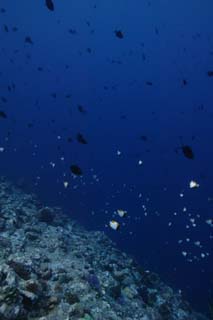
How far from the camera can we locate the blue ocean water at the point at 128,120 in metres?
46.7

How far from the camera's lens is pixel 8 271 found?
27.1ft

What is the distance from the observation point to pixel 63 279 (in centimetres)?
1069

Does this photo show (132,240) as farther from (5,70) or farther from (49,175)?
(5,70)

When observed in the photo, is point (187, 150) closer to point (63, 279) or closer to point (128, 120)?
point (63, 279)

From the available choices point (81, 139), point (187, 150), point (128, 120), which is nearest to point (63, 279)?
point (81, 139)

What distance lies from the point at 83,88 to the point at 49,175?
79.5 meters

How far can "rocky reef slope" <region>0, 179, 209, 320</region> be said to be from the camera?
846 cm

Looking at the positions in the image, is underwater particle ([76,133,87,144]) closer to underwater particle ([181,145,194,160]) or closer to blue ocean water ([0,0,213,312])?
underwater particle ([181,145,194,160])

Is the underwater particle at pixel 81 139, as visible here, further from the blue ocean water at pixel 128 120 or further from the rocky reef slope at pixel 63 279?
the blue ocean water at pixel 128 120

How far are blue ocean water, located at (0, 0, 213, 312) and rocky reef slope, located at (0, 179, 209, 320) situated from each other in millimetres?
14488

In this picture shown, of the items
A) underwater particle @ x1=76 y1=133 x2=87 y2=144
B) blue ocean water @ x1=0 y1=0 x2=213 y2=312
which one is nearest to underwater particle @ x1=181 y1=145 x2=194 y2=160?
underwater particle @ x1=76 y1=133 x2=87 y2=144

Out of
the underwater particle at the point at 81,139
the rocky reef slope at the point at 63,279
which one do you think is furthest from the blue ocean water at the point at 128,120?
the underwater particle at the point at 81,139

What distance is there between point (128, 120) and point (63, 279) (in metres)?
107

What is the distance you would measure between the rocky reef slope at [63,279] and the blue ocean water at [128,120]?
14488 millimetres
